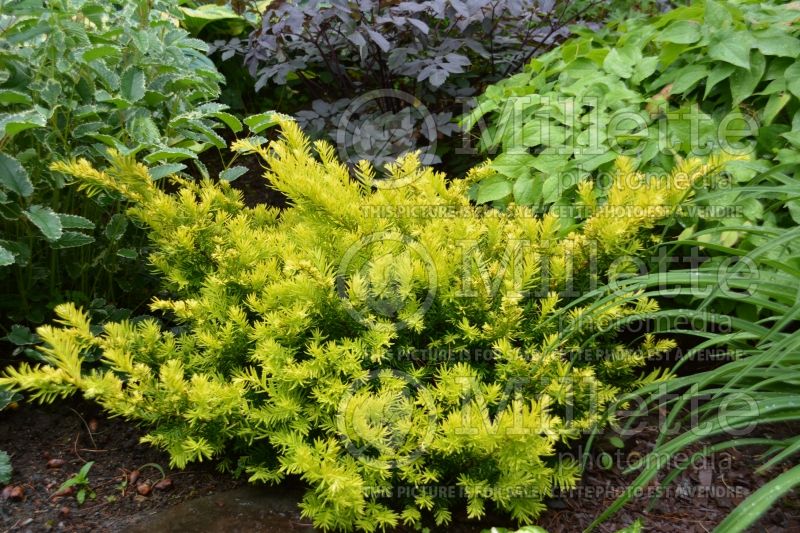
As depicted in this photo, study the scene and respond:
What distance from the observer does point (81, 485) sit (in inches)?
77.4

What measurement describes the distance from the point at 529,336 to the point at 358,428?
582 millimetres

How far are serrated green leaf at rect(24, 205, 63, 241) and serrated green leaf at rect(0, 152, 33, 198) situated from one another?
6 centimetres

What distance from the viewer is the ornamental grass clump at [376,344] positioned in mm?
1645

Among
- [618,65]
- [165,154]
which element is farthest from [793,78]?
[165,154]

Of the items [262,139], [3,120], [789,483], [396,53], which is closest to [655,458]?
[789,483]

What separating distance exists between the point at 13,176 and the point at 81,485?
0.91 meters

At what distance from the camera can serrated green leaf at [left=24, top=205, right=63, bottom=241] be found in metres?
1.96

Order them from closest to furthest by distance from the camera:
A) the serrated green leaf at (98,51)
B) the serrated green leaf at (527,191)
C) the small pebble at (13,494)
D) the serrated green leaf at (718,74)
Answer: the small pebble at (13,494), the serrated green leaf at (98,51), the serrated green leaf at (718,74), the serrated green leaf at (527,191)

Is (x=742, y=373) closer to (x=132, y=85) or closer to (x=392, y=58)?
(x=132, y=85)

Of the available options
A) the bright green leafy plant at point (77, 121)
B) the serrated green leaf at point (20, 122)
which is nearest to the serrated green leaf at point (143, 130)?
the bright green leafy plant at point (77, 121)

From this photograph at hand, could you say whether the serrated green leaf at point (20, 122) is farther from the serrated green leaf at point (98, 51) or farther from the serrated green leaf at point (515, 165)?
the serrated green leaf at point (515, 165)

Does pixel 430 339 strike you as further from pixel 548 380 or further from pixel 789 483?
pixel 789 483

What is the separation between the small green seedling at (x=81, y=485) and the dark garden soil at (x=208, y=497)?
0.8 inches

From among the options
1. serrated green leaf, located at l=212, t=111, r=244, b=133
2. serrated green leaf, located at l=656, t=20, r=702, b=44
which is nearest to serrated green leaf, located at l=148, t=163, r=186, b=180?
serrated green leaf, located at l=212, t=111, r=244, b=133
